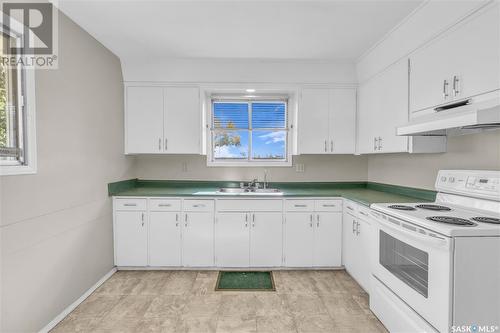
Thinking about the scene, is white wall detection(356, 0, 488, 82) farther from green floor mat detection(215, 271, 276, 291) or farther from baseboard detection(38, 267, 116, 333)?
baseboard detection(38, 267, 116, 333)

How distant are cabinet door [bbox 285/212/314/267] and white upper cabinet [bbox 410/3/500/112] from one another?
5.38ft

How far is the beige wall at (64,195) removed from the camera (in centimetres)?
178

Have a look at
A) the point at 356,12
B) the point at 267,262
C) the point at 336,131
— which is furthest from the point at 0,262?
the point at 336,131

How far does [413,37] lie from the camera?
2.32 metres

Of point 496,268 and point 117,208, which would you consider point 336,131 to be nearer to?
point 496,268

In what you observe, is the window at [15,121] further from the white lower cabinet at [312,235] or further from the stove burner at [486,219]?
the stove burner at [486,219]

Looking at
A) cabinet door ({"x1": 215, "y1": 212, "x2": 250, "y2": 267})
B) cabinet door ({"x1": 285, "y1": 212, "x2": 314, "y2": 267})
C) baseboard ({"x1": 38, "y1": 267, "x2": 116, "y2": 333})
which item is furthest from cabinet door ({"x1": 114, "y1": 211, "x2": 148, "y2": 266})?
cabinet door ({"x1": 285, "y1": 212, "x2": 314, "y2": 267})

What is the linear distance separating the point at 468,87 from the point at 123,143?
3.54 metres

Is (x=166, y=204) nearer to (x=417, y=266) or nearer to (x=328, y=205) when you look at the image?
(x=328, y=205)

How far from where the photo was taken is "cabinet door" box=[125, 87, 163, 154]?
338 centimetres

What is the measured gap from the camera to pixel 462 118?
1.58 m

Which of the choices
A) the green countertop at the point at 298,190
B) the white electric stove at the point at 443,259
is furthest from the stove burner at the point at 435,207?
the green countertop at the point at 298,190

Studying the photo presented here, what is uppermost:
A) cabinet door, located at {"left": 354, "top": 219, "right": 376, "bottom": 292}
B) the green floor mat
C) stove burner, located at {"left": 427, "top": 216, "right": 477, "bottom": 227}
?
stove burner, located at {"left": 427, "top": 216, "right": 477, "bottom": 227}

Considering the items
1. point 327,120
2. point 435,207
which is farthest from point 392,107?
point 435,207
